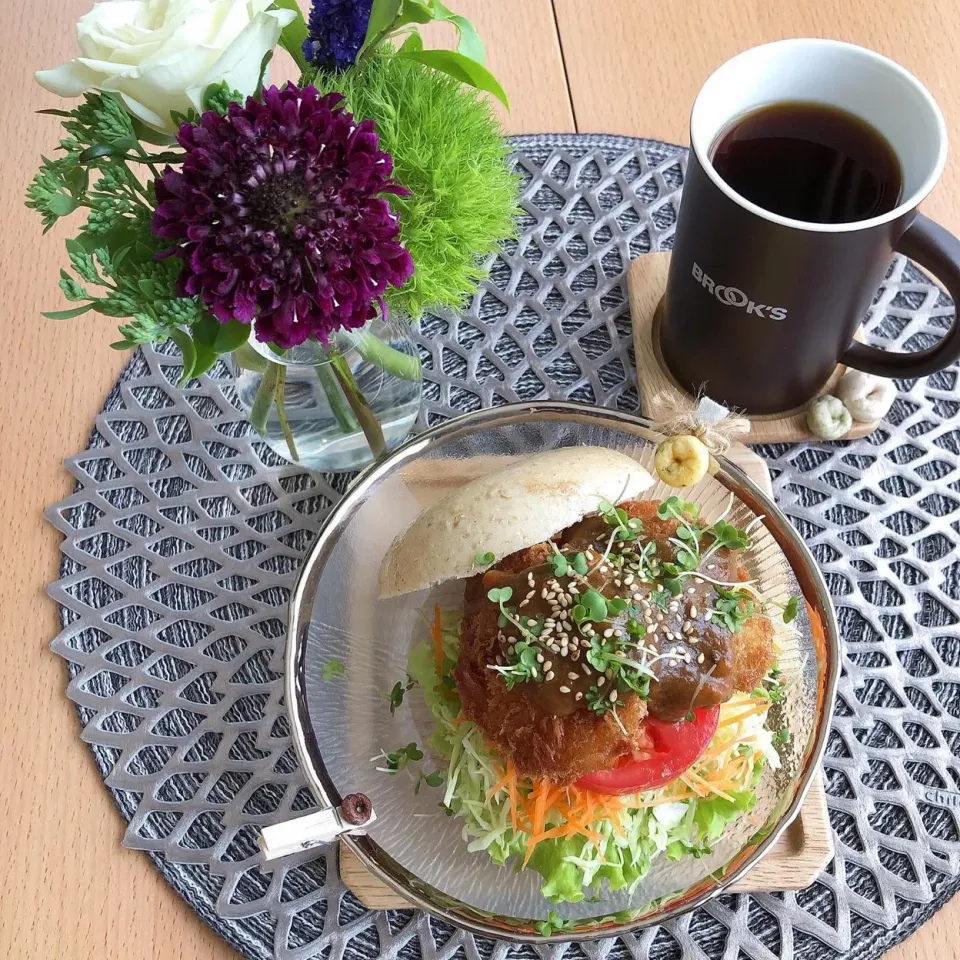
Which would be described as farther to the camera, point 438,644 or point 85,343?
point 85,343

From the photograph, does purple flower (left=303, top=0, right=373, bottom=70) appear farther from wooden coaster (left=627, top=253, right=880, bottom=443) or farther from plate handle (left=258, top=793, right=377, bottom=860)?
plate handle (left=258, top=793, right=377, bottom=860)

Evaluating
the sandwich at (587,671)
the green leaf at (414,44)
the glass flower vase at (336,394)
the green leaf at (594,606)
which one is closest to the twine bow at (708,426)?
the sandwich at (587,671)

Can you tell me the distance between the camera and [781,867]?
812 millimetres

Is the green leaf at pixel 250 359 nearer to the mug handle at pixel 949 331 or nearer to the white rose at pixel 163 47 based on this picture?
the white rose at pixel 163 47

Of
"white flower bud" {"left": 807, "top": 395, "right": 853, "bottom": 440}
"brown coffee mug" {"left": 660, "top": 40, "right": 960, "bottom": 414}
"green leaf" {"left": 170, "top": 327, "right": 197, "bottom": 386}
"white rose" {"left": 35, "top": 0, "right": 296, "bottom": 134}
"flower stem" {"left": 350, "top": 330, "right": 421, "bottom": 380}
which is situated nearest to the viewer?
"white rose" {"left": 35, "top": 0, "right": 296, "bottom": 134}

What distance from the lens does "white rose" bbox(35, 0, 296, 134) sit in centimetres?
52

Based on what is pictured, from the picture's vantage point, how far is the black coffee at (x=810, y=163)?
30.7 inches

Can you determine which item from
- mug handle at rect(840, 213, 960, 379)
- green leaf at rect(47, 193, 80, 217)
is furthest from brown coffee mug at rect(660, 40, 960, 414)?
green leaf at rect(47, 193, 80, 217)

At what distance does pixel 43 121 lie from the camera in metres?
1.15

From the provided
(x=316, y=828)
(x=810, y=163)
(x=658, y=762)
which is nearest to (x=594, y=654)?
(x=658, y=762)

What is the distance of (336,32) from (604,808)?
0.69 m

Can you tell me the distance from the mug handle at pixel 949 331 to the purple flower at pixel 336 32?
1.52ft

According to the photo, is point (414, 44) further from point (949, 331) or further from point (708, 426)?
point (949, 331)

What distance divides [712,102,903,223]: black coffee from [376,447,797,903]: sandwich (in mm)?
272
